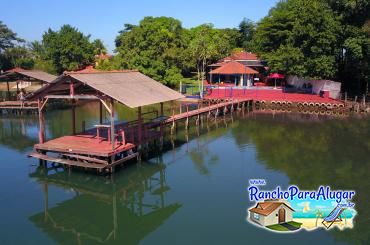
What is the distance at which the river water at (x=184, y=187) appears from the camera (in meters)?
13.9

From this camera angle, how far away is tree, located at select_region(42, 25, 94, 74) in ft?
223

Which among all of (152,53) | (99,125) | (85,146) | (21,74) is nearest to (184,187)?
(85,146)

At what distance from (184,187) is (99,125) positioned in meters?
5.91

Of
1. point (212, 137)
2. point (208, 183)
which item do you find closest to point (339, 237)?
point (208, 183)

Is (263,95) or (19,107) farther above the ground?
(263,95)

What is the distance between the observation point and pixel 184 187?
61.9 feet

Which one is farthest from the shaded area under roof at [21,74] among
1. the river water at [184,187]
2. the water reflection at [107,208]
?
the water reflection at [107,208]

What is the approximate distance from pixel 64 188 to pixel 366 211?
13.6 m

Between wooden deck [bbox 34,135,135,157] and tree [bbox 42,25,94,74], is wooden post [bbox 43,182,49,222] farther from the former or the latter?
tree [bbox 42,25,94,74]

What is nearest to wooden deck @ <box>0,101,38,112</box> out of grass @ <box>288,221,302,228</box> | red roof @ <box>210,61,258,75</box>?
red roof @ <box>210,61,258,75</box>

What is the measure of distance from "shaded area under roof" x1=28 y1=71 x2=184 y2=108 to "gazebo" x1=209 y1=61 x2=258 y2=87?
92.7 ft

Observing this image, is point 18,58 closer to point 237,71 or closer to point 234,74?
point 234,74

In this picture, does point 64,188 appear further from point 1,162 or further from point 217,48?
point 217,48

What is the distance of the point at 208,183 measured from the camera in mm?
19203
